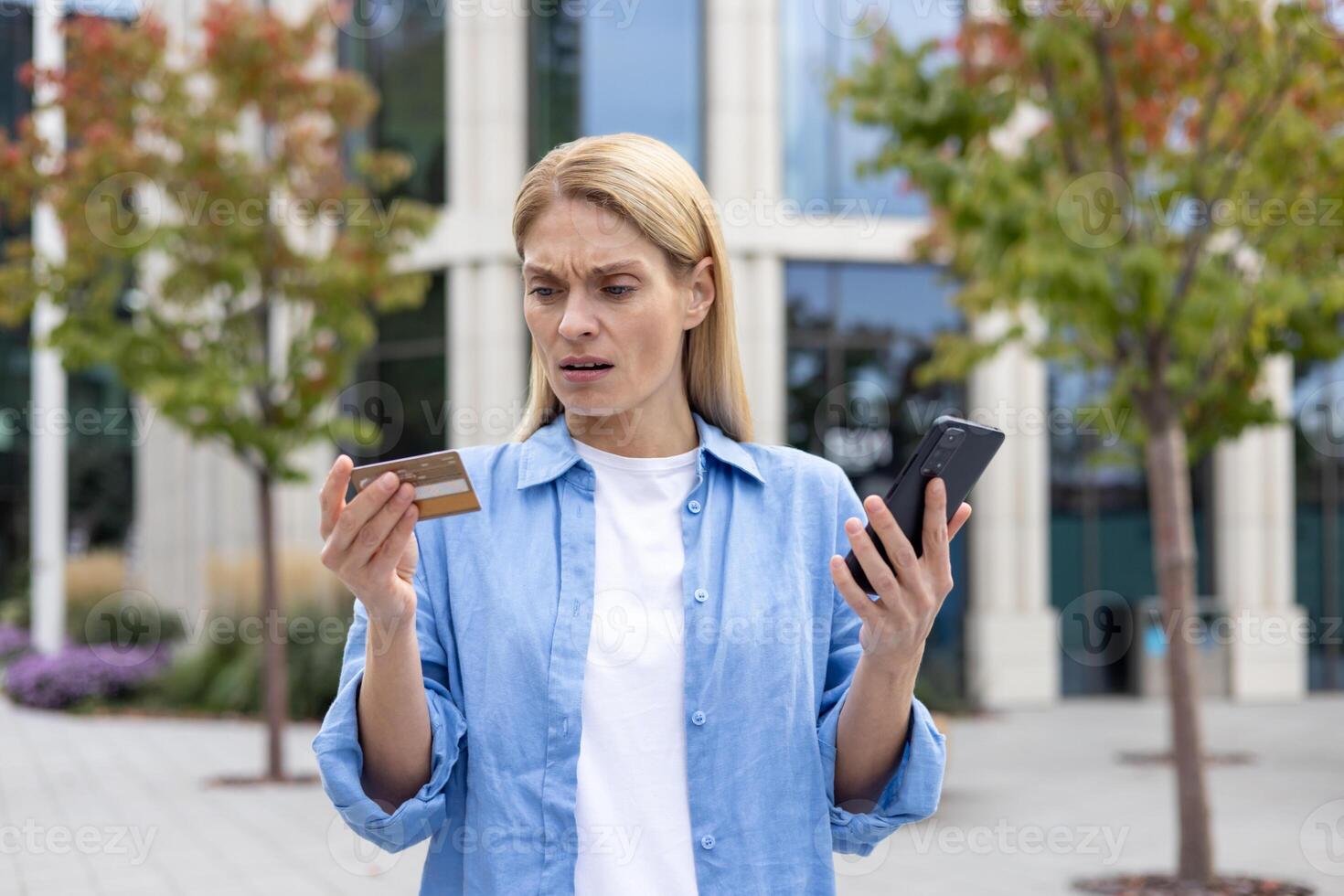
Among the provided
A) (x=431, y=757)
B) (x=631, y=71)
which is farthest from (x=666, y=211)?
(x=631, y=71)

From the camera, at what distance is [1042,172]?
8.47m

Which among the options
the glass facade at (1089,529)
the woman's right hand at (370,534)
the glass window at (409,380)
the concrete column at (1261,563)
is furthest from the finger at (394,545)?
the concrete column at (1261,563)

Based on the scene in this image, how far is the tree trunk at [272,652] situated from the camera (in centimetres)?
1201

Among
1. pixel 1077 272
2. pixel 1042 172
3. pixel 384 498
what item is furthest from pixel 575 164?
pixel 1042 172

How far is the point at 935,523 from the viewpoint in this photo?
200cm

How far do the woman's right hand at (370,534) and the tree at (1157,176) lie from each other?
6.13m

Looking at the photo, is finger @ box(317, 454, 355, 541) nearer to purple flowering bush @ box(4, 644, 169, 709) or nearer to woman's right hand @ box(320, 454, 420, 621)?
woman's right hand @ box(320, 454, 420, 621)

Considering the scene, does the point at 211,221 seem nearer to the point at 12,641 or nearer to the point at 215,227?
the point at 215,227

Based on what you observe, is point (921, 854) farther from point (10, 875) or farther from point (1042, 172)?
point (10, 875)

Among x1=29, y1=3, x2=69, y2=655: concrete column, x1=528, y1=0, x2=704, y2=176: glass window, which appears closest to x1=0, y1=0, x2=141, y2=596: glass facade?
x1=29, y1=3, x2=69, y2=655: concrete column

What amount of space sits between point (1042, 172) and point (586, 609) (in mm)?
6876

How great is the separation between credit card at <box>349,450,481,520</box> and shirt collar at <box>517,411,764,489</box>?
0.38m

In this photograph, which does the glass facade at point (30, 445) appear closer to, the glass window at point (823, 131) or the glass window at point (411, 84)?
the glass window at point (411, 84)

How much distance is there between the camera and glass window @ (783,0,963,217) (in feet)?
59.7
